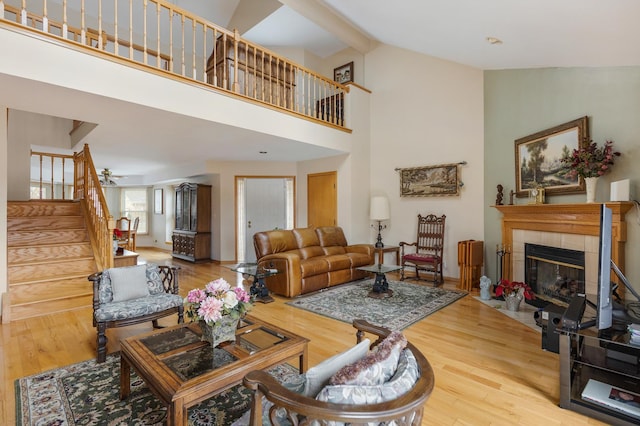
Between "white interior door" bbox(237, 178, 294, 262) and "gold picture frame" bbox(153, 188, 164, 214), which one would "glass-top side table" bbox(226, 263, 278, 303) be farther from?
"gold picture frame" bbox(153, 188, 164, 214)

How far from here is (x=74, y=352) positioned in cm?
270

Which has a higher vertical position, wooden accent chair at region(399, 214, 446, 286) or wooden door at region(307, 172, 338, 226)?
wooden door at region(307, 172, 338, 226)

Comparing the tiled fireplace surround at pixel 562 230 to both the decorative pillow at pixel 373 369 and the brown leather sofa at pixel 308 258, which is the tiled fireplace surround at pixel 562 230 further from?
the decorative pillow at pixel 373 369

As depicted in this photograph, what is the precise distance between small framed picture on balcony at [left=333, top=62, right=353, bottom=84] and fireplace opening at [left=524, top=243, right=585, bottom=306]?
4887mm

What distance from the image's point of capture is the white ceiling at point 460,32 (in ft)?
8.03

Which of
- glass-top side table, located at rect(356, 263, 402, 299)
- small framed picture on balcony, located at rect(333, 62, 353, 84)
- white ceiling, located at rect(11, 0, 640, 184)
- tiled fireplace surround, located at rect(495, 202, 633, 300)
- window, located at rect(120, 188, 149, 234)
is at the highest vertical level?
small framed picture on balcony, located at rect(333, 62, 353, 84)

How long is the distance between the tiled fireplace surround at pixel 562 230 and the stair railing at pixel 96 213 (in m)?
5.35

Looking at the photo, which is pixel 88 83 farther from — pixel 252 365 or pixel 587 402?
pixel 587 402

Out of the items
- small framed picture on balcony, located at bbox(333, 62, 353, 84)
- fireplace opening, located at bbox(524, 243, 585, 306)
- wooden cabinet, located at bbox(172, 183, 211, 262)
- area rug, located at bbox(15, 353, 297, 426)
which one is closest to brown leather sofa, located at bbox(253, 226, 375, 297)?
area rug, located at bbox(15, 353, 297, 426)

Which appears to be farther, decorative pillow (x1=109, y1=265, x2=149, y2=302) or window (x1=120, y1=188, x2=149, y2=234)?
window (x1=120, y1=188, x2=149, y2=234)

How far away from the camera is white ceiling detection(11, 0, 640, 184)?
2.45 m

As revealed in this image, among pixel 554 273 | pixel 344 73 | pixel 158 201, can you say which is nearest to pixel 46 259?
pixel 158 201

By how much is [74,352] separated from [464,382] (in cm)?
316

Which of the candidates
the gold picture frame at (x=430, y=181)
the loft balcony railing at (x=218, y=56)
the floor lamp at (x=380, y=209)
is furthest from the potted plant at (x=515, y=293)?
Answer: the loft balcony railing at (x=218, y=56)
